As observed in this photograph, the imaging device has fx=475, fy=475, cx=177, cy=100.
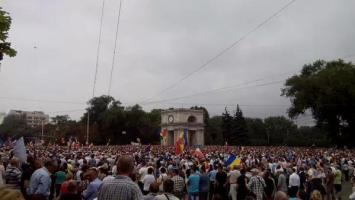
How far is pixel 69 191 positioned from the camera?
296 inches

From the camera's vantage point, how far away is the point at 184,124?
89062mm

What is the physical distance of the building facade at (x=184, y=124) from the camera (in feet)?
292

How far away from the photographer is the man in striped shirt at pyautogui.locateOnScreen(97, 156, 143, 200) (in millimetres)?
5320

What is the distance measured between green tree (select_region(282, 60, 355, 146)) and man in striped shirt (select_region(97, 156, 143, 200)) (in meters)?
71.0


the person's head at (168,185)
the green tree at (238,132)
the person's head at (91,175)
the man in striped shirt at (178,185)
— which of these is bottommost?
the man in striped shirt at (178,185)

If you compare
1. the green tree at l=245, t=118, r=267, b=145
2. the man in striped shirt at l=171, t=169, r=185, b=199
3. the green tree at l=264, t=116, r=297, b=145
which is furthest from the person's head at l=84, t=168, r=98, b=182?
the green tree at l=264, t=116, r=297, b=145

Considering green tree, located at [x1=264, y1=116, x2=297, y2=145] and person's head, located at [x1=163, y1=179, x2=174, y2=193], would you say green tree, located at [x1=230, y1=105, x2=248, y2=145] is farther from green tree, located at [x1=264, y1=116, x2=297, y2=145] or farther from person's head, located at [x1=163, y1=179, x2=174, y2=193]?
person's head, located at [x1=163, y1=179, x2=174, y2=193]

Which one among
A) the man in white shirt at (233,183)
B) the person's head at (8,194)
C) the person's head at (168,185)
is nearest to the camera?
the person's head at (8,194)

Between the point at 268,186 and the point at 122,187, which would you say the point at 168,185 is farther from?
the point at 268,186

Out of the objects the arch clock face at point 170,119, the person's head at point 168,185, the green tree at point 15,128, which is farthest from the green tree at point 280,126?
the person's head at point 168,185

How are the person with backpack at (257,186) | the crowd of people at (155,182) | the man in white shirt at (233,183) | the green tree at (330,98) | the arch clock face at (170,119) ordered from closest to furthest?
the crowd of people at (155,182) < the person with backpack at (257,186) < the man in white shirt at (233,183) < the green tree at (330,98) < the arch clock face at (170,119)

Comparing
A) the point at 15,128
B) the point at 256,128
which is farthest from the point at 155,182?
the point at 15,128

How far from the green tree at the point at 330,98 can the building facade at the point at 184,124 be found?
58.3ft

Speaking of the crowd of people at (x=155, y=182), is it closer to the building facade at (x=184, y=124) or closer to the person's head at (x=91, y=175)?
the person's head at (x=91, y=175)
